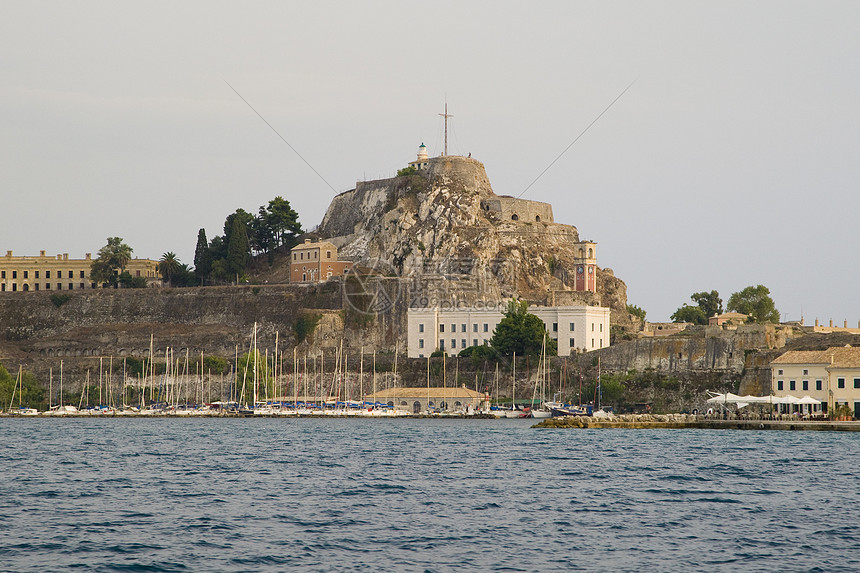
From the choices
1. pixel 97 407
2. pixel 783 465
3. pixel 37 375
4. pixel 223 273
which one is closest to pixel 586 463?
pixel 783 465

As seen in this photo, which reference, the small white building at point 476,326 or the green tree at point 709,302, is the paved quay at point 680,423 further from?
the green tree at point 709,302

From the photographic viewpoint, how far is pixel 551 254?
12650 cm

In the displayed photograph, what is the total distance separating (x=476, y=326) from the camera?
109500mm

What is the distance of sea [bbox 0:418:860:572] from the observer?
29688 mm

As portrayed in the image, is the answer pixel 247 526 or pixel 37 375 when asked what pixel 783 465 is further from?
pixel 37 375

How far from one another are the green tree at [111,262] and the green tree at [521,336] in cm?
5616

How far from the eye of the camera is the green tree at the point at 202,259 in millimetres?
135625

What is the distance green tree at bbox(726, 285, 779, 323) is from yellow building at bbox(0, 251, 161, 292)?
66511 mm

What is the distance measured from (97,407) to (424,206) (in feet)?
131

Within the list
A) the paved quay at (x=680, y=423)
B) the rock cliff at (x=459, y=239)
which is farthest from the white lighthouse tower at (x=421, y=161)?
the paved quay at (x=680, y=423)

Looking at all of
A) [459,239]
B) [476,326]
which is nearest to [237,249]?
[459,239]

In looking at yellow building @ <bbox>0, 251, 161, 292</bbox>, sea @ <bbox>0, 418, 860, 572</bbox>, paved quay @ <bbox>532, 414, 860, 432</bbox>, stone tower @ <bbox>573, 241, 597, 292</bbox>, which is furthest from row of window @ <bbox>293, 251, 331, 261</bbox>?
sea @ <bbox>0, 418, 860, 572</bbox>

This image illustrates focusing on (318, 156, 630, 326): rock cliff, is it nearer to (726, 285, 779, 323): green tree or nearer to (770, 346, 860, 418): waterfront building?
(726, 285, 779, 323): green tree

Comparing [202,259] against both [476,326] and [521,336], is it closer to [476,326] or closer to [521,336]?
[476,326]
